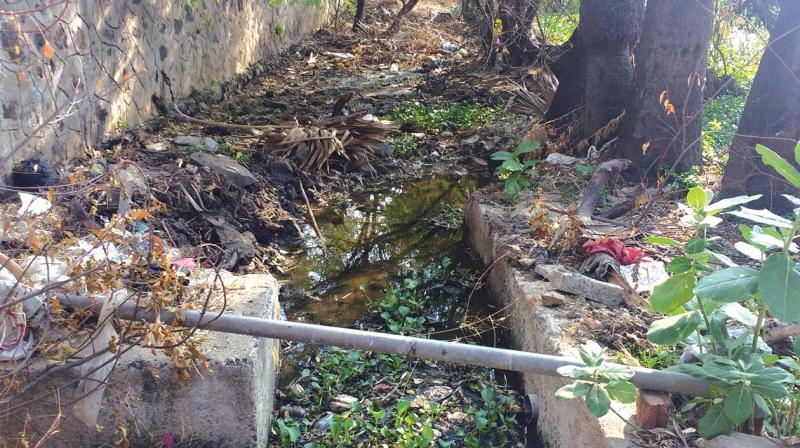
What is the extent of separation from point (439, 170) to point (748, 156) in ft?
9.00

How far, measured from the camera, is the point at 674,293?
86.9 inches

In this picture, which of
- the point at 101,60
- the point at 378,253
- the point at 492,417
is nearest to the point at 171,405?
the point at 492,417

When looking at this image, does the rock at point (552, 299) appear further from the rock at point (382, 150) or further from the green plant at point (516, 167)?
the rock at point (382, 150)

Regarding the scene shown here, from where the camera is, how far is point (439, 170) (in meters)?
6.42

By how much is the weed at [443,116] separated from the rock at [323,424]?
15.3 feet

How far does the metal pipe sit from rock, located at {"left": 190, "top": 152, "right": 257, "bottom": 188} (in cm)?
272

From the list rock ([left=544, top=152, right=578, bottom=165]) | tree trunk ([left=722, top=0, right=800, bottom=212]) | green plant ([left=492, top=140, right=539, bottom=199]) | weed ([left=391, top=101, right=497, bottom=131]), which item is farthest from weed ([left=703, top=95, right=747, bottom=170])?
weed ([left=391, top=101, right=497, bottom=131])

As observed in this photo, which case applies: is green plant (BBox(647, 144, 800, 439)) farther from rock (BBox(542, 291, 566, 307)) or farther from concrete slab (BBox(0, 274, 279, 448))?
concrete slab (BBox(0, 274, 279, 448))

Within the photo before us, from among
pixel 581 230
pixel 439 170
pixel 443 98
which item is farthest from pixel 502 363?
pixel 443 98

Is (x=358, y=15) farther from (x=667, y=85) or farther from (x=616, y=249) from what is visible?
(x=616, y=249)

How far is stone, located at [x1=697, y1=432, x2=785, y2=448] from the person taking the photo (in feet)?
6.74

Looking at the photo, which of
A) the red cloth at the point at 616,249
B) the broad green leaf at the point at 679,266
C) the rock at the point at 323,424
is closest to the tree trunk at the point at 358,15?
the red cloth at the point at 616,249

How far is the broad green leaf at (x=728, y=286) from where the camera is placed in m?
1.95

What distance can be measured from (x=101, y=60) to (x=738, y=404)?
4877 mm
